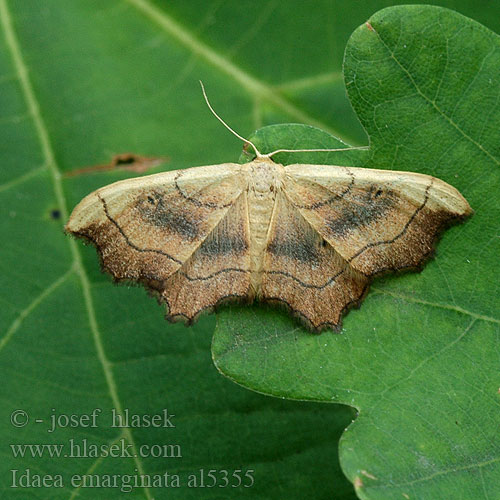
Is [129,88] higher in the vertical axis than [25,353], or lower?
higher

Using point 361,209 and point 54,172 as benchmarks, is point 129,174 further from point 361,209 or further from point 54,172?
point 361,209

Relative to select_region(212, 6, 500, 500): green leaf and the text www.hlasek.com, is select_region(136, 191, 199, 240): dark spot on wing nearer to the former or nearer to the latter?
select_region(212, 6, 500, 500): green leaf

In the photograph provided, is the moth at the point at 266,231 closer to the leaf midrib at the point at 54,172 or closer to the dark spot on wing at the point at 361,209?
the dark spot on wing at the point at 361,209

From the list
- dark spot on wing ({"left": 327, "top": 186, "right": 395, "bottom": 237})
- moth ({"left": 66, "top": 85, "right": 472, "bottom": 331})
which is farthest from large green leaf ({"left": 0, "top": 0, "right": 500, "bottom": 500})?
dark spot on wing ({"left": 327, "top": 186, "right": 395, "bottom": 237})

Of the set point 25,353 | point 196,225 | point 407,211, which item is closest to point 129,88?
point 196,225

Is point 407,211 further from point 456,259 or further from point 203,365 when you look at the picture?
point 203,365

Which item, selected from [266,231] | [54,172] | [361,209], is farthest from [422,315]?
[54,172]

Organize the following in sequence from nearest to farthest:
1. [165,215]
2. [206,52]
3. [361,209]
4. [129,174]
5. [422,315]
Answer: [422,315], [361,209], [165,215], [129,174], [206,52]
